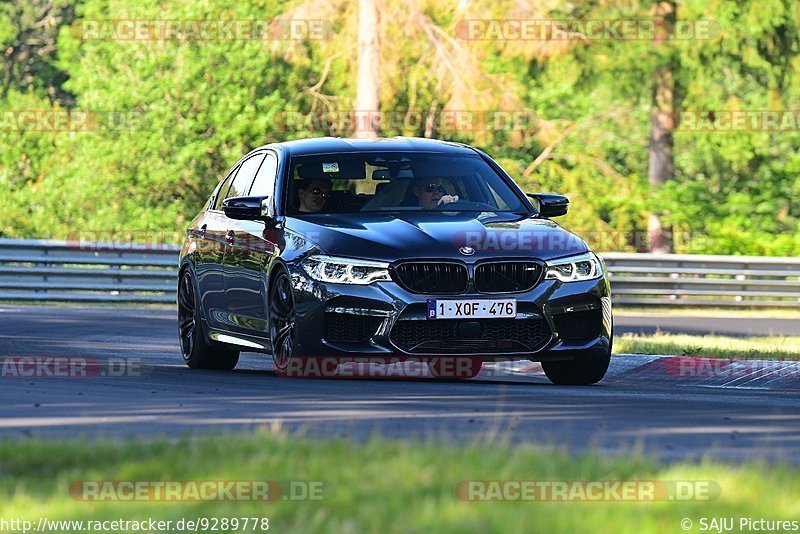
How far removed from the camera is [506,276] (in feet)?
36.3

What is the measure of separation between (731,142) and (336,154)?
30873 millimetres

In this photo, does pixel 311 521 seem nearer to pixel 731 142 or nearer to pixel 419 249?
pixel 419 249

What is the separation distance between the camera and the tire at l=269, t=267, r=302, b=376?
11312 mm

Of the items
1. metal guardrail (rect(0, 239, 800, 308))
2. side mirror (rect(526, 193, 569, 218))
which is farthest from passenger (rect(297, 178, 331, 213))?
metal guardrail (rect(0, 239, 800, 308))

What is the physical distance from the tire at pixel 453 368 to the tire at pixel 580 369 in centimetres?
56

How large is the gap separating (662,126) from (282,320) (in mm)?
31837

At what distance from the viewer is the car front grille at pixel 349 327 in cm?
1097

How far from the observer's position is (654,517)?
5371mm

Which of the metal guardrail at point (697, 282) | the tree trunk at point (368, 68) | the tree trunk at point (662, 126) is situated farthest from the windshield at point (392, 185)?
the tree trunk at point (662, 126)

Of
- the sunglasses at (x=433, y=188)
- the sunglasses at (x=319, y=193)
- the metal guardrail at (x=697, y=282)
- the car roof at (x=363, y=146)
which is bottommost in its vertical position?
the metal guardrail at (x=697, y=282)

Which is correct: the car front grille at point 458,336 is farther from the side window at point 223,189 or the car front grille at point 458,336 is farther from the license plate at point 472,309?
the side window at point 223,189

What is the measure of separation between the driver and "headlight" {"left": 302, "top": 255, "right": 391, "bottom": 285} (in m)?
1.29

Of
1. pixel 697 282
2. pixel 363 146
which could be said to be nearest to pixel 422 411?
pixel 363 146

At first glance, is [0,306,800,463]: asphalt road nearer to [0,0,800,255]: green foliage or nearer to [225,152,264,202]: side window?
[225,152,264,202]: side window
